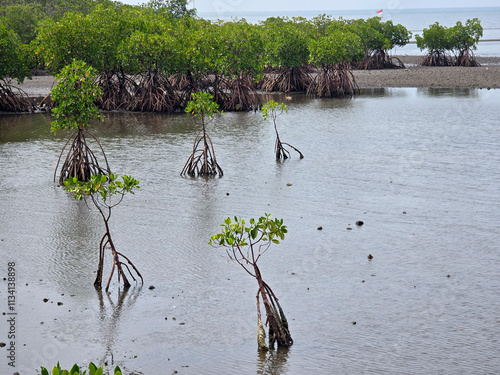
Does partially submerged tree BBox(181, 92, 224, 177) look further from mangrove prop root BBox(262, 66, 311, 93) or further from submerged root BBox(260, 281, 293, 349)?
mangrove prop root BBox(262, 66, 311, 93)

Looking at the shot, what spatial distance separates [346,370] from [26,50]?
1881 centimetres

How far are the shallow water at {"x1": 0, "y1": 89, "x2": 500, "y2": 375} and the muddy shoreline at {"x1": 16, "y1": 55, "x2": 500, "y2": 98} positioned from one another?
14711 millimetres

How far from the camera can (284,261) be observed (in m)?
8.52

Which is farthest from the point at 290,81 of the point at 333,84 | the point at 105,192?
the point at 105,192

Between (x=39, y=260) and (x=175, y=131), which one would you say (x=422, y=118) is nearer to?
(x=175, y=131)

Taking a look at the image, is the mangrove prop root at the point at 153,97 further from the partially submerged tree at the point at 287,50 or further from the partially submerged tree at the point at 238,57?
the partially submerged tree at the point at 287,50

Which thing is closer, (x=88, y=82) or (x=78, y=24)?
(x=88, y=82)

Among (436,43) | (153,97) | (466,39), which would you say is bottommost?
(153,97)

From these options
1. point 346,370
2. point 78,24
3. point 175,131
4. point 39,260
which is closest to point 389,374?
point 346,370

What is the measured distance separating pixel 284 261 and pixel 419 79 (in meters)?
26.6

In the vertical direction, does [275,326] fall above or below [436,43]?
below

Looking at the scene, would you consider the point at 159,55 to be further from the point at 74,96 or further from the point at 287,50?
the point at 74,96

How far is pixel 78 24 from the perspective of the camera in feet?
70.0

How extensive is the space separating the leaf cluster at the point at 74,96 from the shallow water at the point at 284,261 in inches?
55.6
